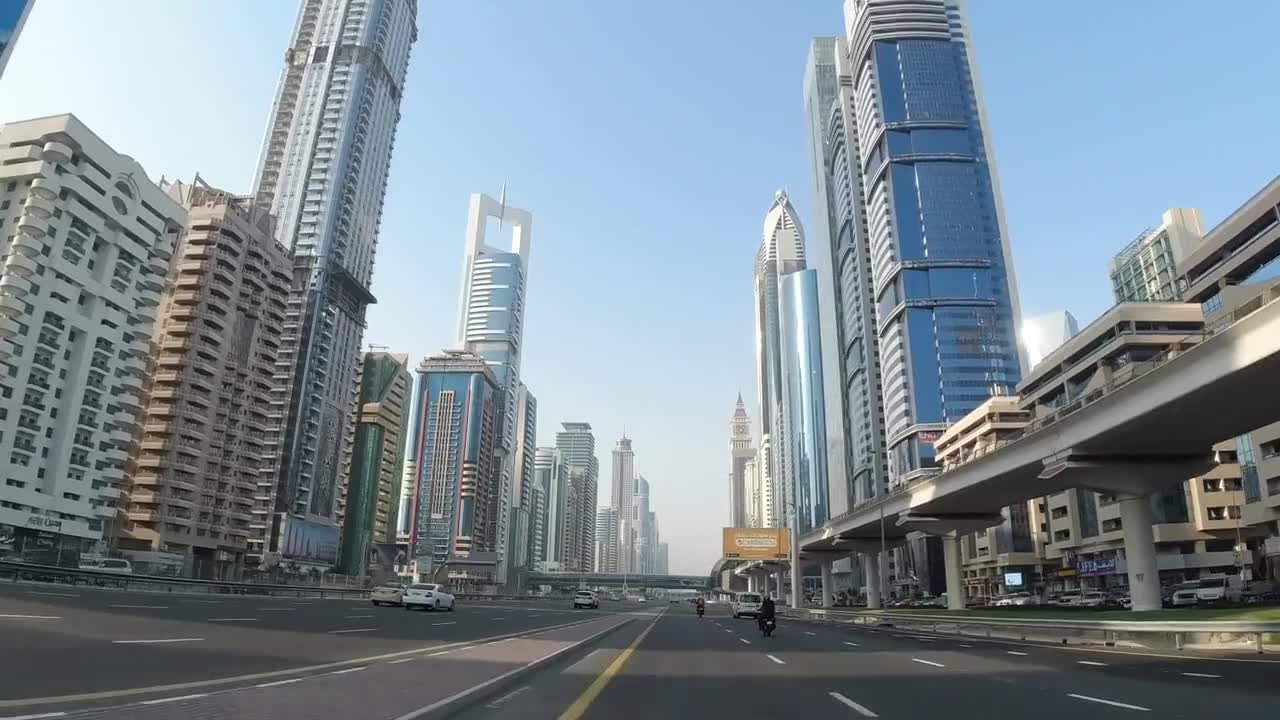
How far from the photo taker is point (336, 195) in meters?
150

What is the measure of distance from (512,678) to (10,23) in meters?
13.6

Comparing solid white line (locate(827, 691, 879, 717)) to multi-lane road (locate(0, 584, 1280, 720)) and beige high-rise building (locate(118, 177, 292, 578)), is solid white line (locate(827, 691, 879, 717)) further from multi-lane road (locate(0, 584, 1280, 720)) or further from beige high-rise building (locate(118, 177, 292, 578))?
beige high-rise building (locate(118, 177, 292, 578))

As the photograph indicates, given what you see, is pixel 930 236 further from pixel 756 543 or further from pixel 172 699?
pixel 172 699

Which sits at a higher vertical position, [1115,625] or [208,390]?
[208,390]

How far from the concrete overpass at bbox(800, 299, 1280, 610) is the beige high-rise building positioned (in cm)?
9145

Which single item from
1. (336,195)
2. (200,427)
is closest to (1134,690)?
(200,427)

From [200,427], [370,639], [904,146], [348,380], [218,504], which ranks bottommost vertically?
[370,639]

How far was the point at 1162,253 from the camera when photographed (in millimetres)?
123125

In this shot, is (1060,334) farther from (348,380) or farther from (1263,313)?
(1263,313)

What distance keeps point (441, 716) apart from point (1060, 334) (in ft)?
730

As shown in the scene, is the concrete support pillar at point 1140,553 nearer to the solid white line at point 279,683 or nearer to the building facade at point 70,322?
the solid white line at point 279,683

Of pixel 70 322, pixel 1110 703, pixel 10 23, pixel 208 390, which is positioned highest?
pixel 70 322

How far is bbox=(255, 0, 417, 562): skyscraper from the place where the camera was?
13838 cm

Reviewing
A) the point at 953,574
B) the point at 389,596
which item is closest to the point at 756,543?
the point at 953,574
